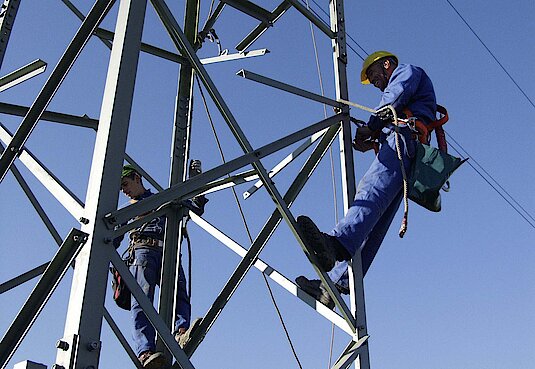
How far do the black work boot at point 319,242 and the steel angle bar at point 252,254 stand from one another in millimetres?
251

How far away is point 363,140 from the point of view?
4898 millimetres

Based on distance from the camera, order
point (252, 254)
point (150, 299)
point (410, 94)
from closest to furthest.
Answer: point (252, 254)
point (410, 94)
point (150, 299)

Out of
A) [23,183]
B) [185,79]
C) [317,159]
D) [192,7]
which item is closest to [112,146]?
[23,183]

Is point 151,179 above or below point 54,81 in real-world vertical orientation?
above

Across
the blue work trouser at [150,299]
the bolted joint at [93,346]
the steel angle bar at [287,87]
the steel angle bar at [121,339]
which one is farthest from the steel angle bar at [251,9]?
the bolted joint at [93,346]

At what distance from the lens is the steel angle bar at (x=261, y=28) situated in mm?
5207

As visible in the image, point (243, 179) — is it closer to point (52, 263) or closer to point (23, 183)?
point (23, 183)

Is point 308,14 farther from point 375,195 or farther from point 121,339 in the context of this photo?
point 121,339

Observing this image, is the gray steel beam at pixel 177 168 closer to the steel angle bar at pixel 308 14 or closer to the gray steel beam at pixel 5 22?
the steel angle bar at pixel 308 14

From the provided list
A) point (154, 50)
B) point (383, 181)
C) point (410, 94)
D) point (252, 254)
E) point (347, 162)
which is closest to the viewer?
point (252, 254)

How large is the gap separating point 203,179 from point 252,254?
2.84 feet

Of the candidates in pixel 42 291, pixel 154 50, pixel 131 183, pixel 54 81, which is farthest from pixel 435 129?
pixel 42 291

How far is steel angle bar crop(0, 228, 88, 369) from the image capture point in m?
2.88

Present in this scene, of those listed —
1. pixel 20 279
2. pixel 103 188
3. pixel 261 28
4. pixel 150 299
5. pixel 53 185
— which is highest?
pixel 261 28
